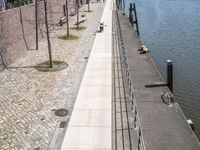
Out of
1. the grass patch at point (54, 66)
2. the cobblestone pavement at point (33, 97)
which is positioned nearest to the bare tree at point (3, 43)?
the cobblestone pavement at point (33, 97)

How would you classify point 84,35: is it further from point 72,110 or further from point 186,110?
point 72,110

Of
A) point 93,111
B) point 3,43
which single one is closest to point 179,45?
point 3,43

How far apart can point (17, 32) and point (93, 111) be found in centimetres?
1164

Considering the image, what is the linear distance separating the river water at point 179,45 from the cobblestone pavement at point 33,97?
25.2ft

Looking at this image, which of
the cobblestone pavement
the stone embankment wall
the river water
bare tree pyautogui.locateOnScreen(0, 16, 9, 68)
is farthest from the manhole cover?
the river water

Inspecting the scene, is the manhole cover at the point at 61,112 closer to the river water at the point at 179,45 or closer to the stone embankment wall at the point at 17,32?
the stone embankment wall at the point at 17,32

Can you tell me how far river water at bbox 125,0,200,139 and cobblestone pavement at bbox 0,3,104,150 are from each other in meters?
7.68

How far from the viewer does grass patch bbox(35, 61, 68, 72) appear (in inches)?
770

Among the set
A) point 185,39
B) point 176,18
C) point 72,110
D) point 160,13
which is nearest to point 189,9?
A: point 160,13

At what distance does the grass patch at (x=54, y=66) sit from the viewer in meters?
19.5

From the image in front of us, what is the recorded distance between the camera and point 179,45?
3384 cm

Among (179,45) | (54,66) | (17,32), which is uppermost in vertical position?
(17,32)

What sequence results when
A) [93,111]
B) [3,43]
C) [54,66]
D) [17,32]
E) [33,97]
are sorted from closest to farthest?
[93,111] → [33,97] → [3,43] → [54,66] → [17,32]

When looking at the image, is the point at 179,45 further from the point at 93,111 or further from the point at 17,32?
the point at 93,111
